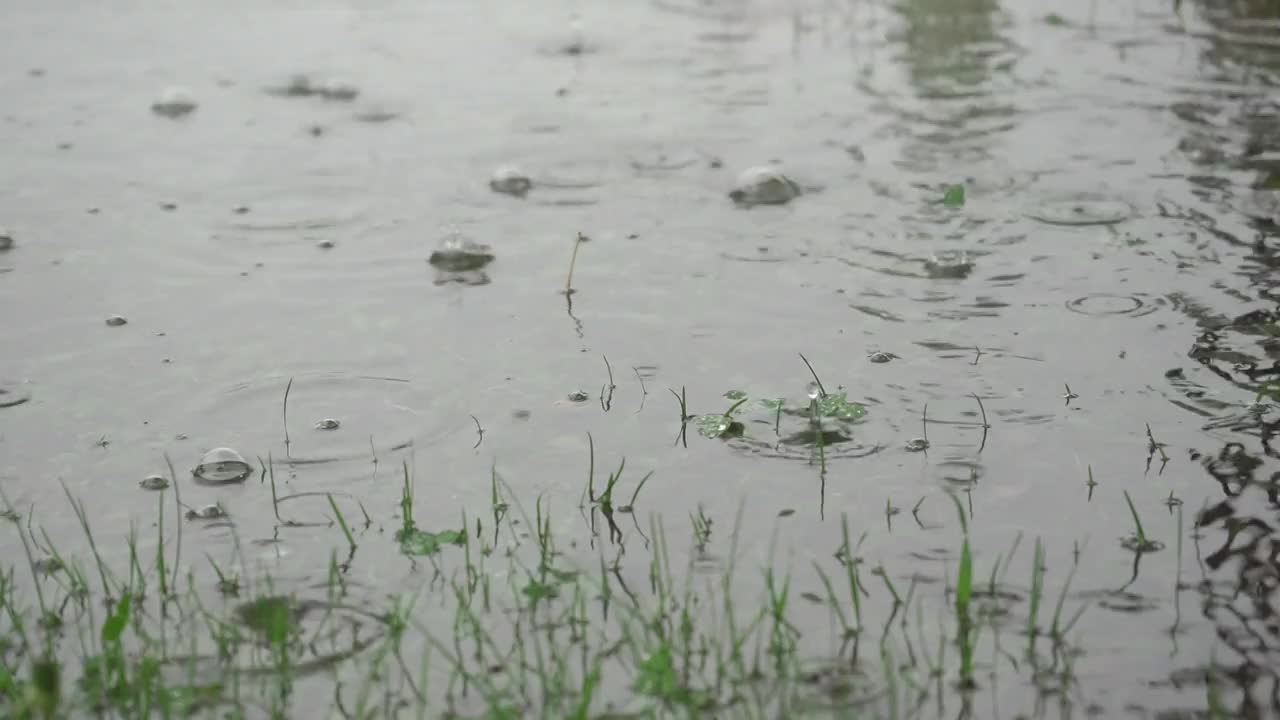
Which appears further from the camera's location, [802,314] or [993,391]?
[802,314]

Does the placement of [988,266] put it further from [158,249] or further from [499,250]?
[158,249]

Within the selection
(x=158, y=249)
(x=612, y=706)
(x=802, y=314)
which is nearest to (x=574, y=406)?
(x=802, y=314)

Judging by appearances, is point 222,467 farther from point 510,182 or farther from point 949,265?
point 949,265

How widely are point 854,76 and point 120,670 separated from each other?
Answer: 20.8 ft

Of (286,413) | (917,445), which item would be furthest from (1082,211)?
(286,413)

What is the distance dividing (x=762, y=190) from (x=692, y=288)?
1.13 meters

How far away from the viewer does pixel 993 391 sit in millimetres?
4180

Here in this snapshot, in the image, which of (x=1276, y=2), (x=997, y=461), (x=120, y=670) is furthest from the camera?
(x=1276, y=2)

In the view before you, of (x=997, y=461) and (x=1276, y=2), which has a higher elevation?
(x=1276, y=2)

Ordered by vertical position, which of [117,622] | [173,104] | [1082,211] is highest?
Answer: [173,104]

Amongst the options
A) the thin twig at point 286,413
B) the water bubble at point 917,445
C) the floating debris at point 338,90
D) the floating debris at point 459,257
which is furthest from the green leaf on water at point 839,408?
the floating debris at point 338,90

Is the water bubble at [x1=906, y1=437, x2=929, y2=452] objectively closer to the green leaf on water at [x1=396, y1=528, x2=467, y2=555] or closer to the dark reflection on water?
the dark reflection on water

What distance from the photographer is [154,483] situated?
3730 mm

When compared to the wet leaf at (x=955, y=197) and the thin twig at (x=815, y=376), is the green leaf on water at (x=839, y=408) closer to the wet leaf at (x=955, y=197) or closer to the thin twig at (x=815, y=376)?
the thin twig at (x=815, y=376)
